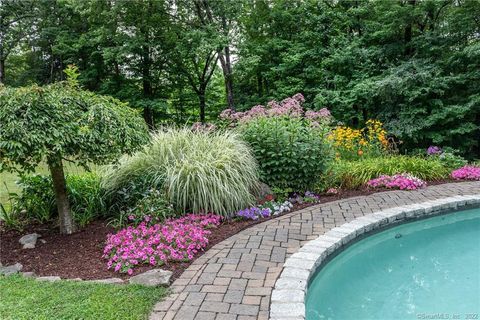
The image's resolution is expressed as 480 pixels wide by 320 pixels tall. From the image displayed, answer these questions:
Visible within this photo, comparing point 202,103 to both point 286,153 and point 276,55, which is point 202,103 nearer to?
point 276,55

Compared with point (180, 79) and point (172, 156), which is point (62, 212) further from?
point (180, 79)

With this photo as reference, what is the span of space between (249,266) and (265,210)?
1.45 m

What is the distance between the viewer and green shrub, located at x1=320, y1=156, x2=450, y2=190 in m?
5.59

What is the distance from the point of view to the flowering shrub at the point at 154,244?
9.89 feet

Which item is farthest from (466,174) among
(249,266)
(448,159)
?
(249,266)

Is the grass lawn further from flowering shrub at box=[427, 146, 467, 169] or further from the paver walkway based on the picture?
flowering shrub at box=[427, 146, 467, 169]

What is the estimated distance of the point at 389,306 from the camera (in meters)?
2.92

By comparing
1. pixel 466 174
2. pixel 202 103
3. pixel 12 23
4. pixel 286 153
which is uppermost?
pixel 12 23

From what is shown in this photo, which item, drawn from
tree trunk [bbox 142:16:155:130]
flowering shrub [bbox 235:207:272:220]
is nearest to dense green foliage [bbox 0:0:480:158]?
tree trunk [bbox 142:16:155:130]

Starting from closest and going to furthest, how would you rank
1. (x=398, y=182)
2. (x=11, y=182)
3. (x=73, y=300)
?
(x=73, y=300) < (x=398, y=182) < (x=11, y=182)

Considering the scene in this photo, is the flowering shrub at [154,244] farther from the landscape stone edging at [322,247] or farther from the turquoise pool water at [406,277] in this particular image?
the turquoise pool water at [406,277]

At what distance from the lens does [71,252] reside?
10.8 feet

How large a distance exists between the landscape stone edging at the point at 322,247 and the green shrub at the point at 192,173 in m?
1.24

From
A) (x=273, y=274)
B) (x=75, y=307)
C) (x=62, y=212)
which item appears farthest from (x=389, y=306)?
(x=62, y=212)
